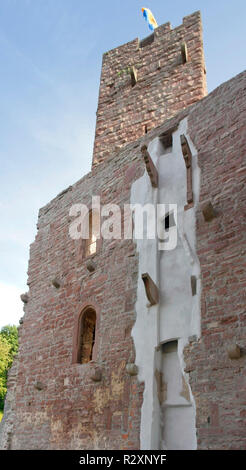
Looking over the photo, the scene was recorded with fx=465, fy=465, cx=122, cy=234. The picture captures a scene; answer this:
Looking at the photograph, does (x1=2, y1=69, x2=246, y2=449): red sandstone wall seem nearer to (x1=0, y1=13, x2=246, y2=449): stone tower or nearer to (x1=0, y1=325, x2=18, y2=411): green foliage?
(x1=0, y1=13, x2=246, y2=449): stone tower

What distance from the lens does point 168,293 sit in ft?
21.7

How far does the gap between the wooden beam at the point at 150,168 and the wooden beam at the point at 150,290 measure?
5.66 feet

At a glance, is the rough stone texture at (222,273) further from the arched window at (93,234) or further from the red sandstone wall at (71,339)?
the arched window at (93,234)

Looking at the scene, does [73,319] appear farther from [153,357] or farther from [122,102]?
[122,102]

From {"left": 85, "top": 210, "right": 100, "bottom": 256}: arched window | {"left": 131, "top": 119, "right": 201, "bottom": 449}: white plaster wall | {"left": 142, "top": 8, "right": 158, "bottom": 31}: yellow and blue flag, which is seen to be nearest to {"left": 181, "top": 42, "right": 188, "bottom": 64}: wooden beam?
{"left": 142, "top": 8, "right": 158, "bottom": 31}: yellow and blue flag

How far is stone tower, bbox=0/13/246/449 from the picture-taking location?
5738mm

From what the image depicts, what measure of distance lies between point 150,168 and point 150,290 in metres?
2.12

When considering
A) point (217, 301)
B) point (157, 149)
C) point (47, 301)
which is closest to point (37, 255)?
point (47, 301)

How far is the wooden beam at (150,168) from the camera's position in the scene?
7.62 m

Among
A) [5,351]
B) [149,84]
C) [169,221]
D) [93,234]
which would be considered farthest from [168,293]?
[5,351]

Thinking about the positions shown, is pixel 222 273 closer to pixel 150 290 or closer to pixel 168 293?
pixel 168 293

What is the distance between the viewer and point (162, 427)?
Result: 6090 millimetres

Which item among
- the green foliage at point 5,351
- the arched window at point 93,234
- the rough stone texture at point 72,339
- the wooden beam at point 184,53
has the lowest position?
the rough stone texture at point 72,339

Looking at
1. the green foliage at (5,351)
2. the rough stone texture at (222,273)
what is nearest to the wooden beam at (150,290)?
the rough stone texture at (222,273)
